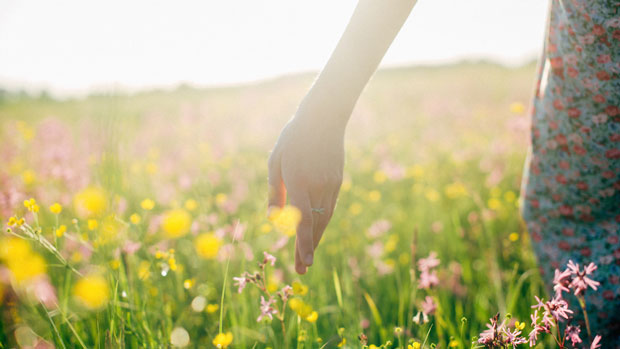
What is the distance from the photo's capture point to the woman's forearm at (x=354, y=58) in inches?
43.2

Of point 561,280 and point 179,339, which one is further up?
point 561,280

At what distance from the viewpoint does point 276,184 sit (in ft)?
3.86

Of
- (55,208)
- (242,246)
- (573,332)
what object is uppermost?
(55,208)

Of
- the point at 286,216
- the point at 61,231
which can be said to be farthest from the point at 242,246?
the point at 286,216

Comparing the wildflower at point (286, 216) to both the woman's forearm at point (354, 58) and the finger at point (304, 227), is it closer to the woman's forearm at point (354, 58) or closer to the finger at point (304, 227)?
the finger at point (304, 227)

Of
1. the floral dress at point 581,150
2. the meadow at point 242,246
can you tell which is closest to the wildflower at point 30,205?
the meadow at point 242,246

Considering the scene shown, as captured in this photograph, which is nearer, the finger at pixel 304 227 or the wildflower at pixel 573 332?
the wildflower at pixel 573 332

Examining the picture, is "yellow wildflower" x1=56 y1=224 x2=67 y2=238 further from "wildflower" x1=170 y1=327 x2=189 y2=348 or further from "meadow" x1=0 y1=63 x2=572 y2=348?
"wildflower" x1=170 y1=327 x2=189 y2=348

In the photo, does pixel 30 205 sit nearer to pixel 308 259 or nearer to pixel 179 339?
pixel 179 339

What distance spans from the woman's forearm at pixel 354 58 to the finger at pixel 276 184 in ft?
0.55

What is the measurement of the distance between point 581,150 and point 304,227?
3.05 feet

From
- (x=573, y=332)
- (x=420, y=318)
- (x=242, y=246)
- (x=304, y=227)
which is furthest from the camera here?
(x=242, y=246)

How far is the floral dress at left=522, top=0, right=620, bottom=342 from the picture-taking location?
1.17 meters

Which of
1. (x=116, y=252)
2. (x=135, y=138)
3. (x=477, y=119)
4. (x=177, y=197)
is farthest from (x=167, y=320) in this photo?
(x=477, y=119)
